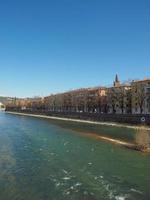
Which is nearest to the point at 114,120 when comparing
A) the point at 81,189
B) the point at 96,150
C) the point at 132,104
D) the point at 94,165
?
the point at 132,104

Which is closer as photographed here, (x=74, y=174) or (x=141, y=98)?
(x=74, y=174)

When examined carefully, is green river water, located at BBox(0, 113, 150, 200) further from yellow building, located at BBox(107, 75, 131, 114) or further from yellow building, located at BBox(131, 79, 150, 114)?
yellow building, located at BBox(107, 75, 131, 114)

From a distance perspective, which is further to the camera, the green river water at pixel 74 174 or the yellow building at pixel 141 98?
the yellow building at pixel 141 98

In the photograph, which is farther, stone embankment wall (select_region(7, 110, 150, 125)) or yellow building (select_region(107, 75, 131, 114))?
yellow building (select_region(107, 75, 131, 114))

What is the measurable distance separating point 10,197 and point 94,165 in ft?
33.1

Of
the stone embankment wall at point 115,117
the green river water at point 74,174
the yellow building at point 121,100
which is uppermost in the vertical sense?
the yellow building at point 121,100

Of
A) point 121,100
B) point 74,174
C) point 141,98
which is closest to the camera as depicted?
point 74,174

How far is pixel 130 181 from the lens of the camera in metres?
21.8

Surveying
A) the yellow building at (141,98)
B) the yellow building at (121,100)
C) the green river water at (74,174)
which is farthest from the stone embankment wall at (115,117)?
the green river water at (74,174)

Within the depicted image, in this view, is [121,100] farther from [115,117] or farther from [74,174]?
[74,174]

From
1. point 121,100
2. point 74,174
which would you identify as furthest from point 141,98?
point 74,174

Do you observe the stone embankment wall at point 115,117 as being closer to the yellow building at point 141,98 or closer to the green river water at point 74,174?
the yellow building at point 141,98

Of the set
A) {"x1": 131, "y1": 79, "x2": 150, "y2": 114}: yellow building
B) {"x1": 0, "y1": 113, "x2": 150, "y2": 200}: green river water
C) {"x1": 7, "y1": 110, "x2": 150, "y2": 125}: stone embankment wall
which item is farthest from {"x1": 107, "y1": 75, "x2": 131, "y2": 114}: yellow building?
{"x1": 0, "y1": 113, "x2": 150, "y2": 200}: green river water

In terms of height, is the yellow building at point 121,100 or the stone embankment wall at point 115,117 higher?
the yellow building at point 121,100
